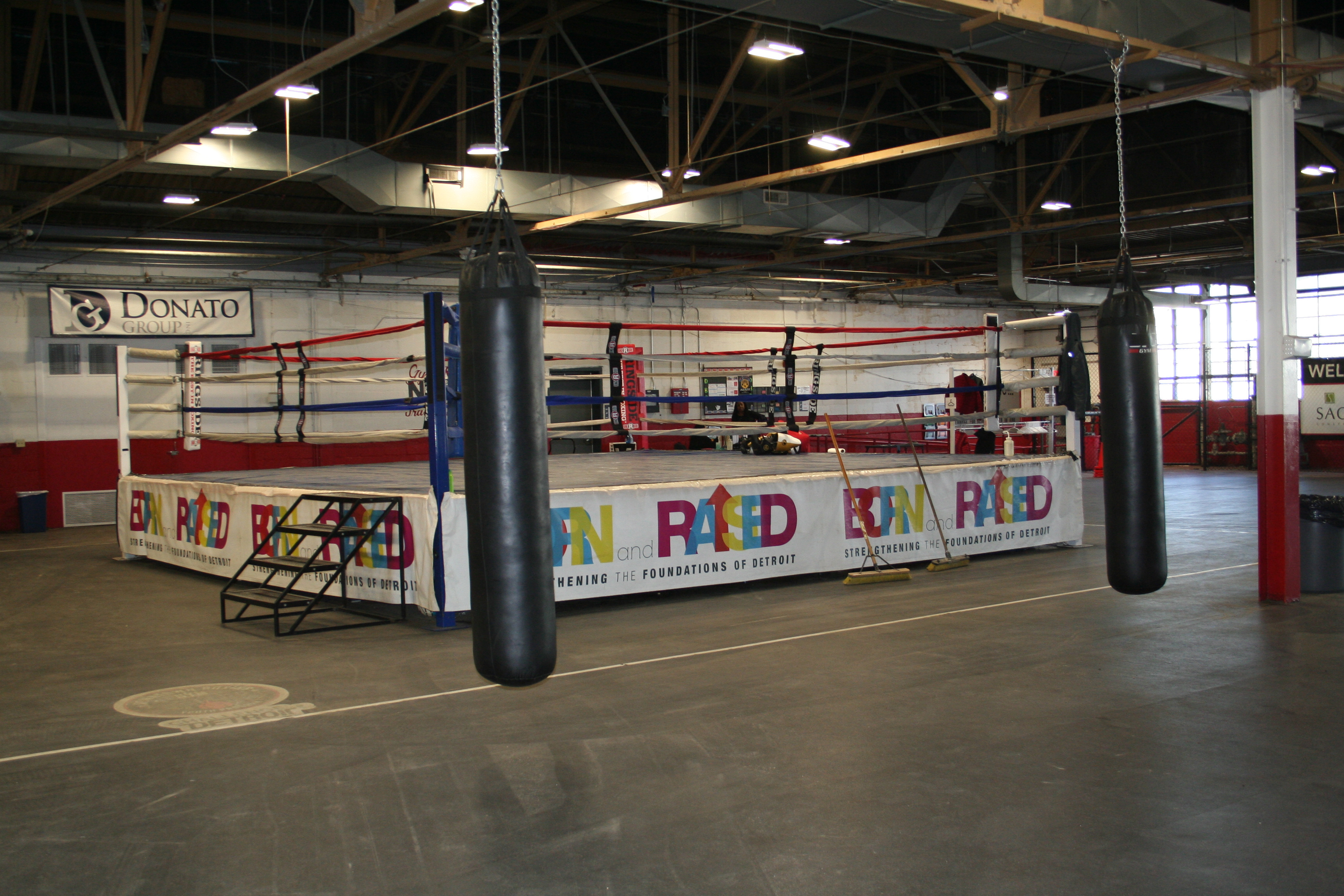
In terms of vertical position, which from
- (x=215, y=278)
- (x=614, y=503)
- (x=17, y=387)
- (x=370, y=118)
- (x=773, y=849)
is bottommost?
(x=773, y=849)

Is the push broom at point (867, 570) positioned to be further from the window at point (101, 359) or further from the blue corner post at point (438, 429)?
the window at point (101, 359)

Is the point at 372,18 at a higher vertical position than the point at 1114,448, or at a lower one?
higher

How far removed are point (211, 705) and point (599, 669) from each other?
1.85m

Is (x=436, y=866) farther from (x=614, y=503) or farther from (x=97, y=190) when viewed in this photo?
(x=97, y=190)

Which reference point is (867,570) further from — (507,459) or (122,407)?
(122,407)

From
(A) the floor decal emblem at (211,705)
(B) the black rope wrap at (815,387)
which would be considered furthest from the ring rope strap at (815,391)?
(A) the floor decal emblem at (211,705)

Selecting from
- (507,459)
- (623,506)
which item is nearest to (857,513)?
(623,506)

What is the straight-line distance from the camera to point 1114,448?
469 cm

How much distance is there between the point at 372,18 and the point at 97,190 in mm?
8306

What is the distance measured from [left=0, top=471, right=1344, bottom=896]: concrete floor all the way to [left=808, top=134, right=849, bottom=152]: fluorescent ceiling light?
6.43 metres

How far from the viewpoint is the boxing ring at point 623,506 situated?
641 cm

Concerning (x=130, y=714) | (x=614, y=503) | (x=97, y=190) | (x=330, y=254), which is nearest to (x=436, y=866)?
(x=130, y=714)

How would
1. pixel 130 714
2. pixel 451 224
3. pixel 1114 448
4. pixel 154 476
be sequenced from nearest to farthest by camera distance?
pixel 130 714
pixel 1114 448
pixel 154 476
pixel 451 224

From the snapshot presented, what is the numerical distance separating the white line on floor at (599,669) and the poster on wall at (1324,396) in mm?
15261
